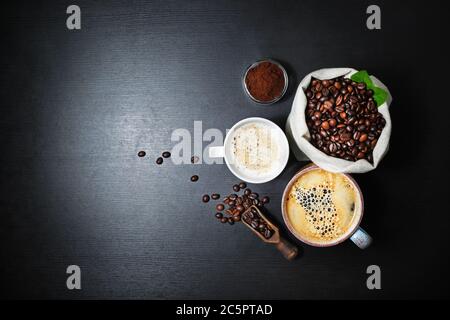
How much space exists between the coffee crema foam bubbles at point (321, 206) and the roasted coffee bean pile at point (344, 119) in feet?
0.61

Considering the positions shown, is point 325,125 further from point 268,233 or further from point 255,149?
point 268,233

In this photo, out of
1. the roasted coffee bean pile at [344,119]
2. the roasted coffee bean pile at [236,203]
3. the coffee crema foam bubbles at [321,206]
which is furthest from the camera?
the roasted coffee bean pile at [236,203]

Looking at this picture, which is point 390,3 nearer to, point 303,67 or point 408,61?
point 408,61

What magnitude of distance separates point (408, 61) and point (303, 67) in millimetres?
414

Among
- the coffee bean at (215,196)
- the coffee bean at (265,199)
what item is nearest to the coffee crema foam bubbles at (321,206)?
the coffee bean at (265,199)

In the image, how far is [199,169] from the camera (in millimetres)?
1702

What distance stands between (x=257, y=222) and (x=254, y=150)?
29 centimetres

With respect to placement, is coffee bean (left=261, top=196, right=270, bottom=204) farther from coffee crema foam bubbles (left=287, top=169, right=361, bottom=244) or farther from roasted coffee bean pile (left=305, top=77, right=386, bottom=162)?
roasted coffee bean pile (left=305, top=77, right=386, bottom=162)

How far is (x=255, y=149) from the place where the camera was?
5.09 ft

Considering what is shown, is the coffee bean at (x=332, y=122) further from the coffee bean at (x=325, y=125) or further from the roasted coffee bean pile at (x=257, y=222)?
the roasted coffee bean pile at (x=257, y=222)

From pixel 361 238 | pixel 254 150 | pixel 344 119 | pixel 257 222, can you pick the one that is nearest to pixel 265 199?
pixel 257 222

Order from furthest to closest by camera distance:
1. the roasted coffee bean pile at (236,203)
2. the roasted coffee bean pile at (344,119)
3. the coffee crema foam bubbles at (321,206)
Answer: the roasted coffee bean pile at (236,203), the coffee crema foam bubbles at (321,206), the roasted coffee bean pile at (344,119)

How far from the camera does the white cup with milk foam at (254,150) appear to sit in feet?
5.05
